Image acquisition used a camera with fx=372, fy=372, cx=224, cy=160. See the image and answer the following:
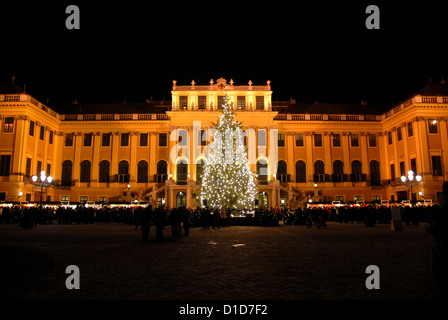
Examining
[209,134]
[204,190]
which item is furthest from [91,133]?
[204,190]

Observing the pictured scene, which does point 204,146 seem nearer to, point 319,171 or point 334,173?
point 319,171

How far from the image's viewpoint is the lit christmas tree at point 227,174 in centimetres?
2975

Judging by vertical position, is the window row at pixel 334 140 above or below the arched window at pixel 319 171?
above

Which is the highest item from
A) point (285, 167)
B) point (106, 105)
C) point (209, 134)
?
point (106, 105)

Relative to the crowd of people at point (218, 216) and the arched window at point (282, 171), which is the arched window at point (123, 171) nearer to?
the crowd of people at point (218, 216)

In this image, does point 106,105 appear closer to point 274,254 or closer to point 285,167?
point 285,167

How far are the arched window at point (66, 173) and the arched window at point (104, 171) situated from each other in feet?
12.6

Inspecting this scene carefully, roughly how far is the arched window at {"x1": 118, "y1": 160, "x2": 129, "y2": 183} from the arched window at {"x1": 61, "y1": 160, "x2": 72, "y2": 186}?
20.5ft

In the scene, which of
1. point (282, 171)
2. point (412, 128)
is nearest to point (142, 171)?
point (282, 171)

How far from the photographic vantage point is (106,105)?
52.8m

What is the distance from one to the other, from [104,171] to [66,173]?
4.83m

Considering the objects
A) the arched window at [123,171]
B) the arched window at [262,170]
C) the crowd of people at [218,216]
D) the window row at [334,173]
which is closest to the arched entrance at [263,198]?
the arched window at [262,170]

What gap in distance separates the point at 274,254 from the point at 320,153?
3949 centimetres

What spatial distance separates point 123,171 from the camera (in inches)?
1860
